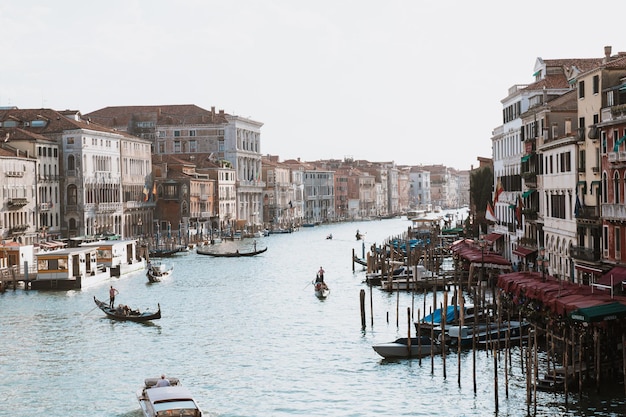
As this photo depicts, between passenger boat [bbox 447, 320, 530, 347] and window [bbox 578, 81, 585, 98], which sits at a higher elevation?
window [bbox 578, 81, 585, 98]

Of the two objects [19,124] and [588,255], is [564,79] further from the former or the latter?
[19,124]

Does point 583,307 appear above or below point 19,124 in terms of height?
below

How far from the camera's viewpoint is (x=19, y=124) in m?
46.7

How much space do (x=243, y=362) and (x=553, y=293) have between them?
546 cm

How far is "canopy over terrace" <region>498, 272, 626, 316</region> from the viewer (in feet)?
50.9

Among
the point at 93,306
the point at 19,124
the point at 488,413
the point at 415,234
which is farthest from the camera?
the point at 415,234

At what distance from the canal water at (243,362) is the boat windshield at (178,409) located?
1.13 metres

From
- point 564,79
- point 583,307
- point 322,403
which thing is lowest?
point 322,403

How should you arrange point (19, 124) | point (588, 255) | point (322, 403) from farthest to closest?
Result: point (19, 124)
point (588, 255)
point (322, 403)

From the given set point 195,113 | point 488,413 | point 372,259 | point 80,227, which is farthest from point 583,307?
point 195,113

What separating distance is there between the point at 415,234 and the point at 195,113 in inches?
873

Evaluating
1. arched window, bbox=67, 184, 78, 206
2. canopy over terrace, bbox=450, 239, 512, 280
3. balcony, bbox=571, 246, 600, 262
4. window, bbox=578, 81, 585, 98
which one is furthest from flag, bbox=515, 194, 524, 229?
arched window, bbox=67, 184, 78, 206

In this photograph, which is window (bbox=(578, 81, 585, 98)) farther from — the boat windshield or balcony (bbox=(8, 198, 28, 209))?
balcony (bbox=(8, 198, 28, 209))

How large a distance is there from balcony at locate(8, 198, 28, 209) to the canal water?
10.7 metres
